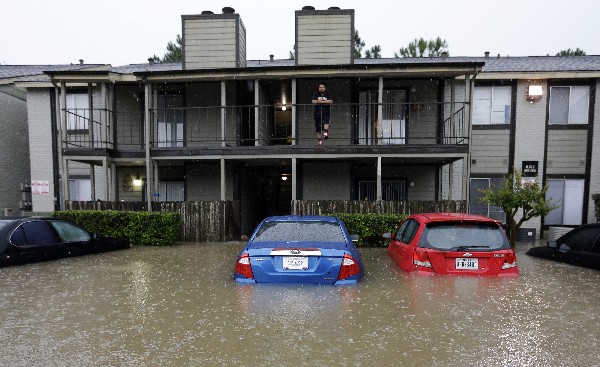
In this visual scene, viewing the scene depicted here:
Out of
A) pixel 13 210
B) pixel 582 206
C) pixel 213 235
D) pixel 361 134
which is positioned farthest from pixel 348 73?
pixel 13 210

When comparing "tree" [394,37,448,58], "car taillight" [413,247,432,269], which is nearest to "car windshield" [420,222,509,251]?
"car taillight" [413,247,432,269]

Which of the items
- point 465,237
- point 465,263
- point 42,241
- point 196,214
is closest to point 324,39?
point 196,214

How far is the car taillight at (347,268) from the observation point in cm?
478

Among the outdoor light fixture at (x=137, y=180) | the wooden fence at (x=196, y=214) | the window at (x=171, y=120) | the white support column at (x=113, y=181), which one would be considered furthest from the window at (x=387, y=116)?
the white support column at (x=113, y=181)

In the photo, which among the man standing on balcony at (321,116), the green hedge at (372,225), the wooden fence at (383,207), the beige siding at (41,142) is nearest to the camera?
the green hedge at (372,225)

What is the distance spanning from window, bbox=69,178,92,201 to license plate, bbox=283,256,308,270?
1330cm

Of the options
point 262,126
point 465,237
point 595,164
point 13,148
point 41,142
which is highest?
point 262,126

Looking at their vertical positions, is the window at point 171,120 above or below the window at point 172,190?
above

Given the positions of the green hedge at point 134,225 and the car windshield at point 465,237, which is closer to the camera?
the car windshield at point 465,237

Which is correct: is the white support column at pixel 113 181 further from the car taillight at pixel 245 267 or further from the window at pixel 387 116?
the car taillight at pixel 245 267

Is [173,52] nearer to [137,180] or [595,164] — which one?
[137,180]

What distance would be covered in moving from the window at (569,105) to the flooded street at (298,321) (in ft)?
30.8

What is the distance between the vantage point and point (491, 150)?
1351cm

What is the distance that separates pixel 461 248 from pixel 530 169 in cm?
1049
